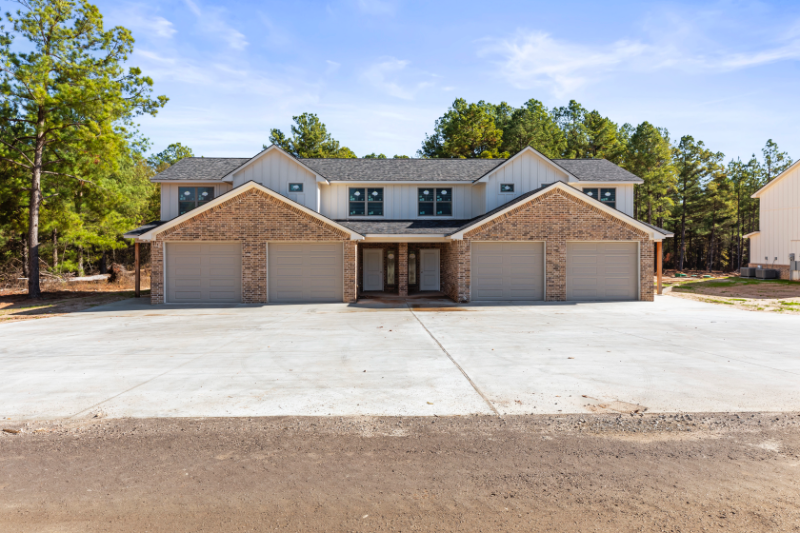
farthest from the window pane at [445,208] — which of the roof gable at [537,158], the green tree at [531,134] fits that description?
the green tree at [531,134]

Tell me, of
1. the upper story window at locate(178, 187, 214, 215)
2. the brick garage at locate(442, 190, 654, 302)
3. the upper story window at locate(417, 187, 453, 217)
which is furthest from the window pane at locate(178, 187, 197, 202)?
the brick garage at locate(442, 190, 654, 302)

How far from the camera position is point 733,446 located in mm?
4543

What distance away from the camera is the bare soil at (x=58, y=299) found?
17.0m

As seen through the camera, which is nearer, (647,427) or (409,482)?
(409,482)

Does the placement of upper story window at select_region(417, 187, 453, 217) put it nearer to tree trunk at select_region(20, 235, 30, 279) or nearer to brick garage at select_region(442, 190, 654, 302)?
brick garage at select_region(442, 190, 654, 302)

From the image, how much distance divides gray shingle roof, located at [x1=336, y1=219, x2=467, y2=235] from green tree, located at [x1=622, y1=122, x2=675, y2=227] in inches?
1057

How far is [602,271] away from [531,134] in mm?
26641

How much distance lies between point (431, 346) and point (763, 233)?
109 feet

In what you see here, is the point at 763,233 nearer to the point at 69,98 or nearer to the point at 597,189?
the point at 597,189

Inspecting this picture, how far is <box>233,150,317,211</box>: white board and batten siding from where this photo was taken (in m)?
21.5

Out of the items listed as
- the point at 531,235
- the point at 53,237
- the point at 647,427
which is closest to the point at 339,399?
the point at 647,427

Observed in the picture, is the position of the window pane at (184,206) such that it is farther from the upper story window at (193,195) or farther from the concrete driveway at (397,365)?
the concrete driveway at (397,365)

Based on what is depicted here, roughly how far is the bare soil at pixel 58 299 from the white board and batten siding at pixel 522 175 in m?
17.1

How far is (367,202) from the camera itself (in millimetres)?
22891
